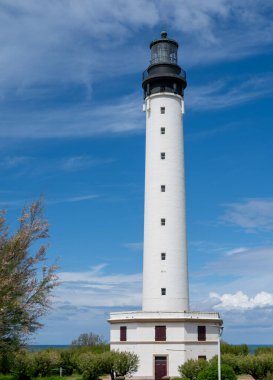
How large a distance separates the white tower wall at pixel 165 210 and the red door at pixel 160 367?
11.7 ft

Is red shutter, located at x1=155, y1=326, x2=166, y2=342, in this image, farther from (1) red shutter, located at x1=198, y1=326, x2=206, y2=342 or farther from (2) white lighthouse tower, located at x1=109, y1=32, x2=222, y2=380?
A: (1) red shutter, located at x1=198, y1=326, x2=206, y2=342

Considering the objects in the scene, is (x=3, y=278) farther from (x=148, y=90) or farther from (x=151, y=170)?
(x=148, y=90)

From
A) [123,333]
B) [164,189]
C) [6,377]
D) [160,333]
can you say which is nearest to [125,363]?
[160,333]

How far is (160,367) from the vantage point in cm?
3747

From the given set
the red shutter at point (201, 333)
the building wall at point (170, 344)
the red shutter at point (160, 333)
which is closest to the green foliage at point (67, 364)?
the building wall at point (170, 344)

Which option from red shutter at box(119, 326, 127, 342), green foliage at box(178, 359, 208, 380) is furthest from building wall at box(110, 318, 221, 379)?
green foliage at box(178, 359, 208, 380)

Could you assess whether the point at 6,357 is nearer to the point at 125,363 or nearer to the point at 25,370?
the point at 125,363

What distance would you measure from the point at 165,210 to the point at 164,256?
138 inches

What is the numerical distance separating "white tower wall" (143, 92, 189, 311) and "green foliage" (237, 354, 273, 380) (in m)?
6.35

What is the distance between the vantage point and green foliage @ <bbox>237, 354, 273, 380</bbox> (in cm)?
3469

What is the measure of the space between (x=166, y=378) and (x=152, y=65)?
81.2ft

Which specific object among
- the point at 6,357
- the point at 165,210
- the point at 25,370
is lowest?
the point at 25,370

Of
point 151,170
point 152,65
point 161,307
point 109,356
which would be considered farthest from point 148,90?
point 109,356

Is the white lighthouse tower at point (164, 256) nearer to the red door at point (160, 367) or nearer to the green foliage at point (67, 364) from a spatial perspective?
the red door at point (160, 367)
